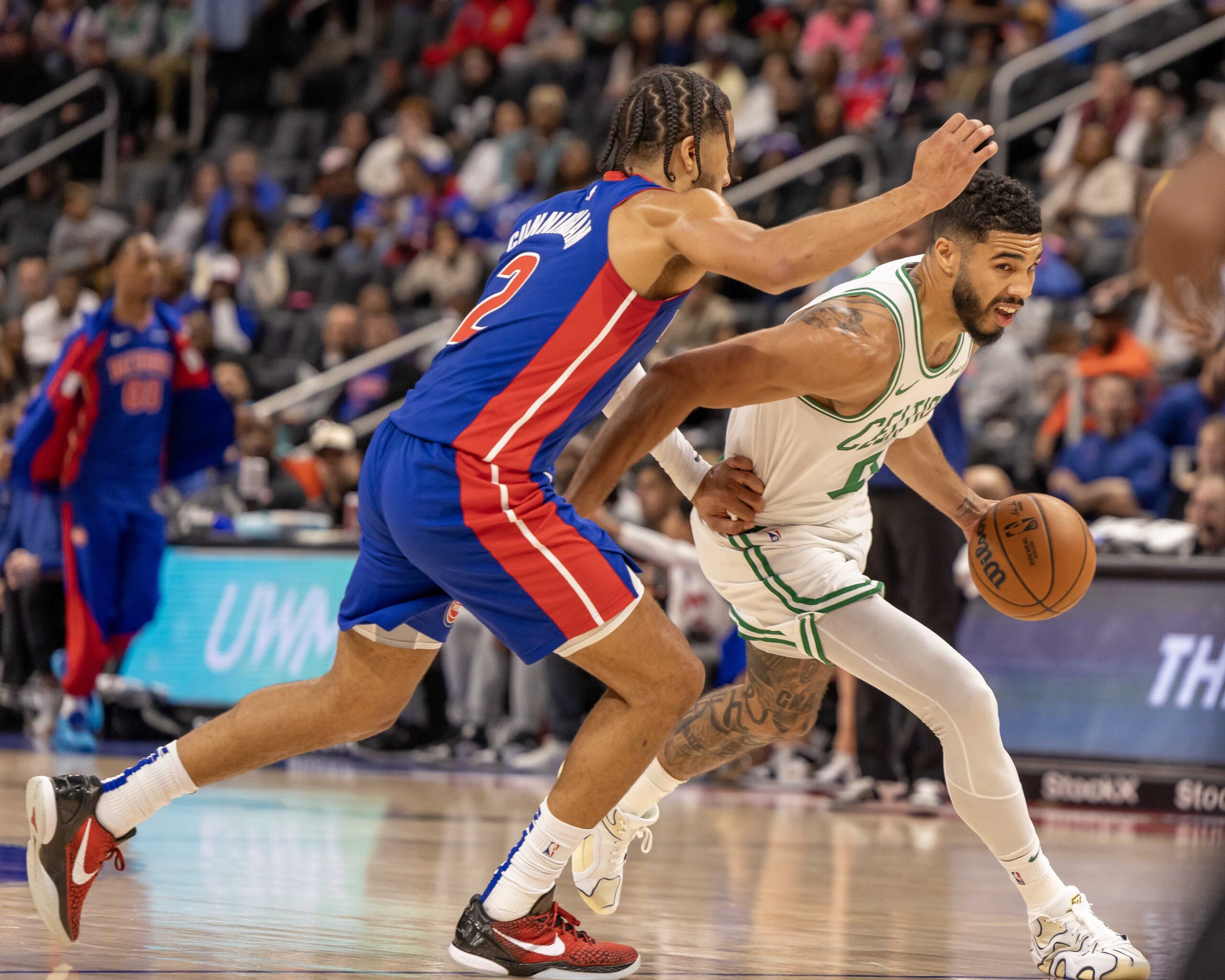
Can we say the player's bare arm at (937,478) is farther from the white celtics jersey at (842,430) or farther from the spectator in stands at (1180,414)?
the spectator in stands at (1180,414)

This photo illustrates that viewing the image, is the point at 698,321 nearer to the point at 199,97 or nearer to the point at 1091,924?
the point at 1091,924

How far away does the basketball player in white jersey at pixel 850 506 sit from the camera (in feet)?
12.7

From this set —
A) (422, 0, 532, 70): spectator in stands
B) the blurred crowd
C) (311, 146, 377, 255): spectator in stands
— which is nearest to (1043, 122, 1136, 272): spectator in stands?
the blurred crowd

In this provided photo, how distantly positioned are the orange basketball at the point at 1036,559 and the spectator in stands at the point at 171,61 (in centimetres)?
1537

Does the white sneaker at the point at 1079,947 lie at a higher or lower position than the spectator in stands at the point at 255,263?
lower

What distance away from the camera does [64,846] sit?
3.76 meters

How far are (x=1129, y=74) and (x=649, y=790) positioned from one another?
347 inches

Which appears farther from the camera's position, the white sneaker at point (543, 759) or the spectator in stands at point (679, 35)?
the spectator in stands at point (679, 35)

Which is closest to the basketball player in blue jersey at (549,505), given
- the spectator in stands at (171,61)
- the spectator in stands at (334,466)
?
the spectator in stands at (334,466)

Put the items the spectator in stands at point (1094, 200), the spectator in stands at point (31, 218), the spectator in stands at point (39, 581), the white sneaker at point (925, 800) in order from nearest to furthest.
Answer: the white sneaker at point (925, 800) < the spectator in stands at point (39, 581) < the spectator in stands at point (1094, 200) < the spectator in stands at point (31, 218)

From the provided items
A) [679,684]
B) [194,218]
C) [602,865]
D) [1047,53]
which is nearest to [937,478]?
[679,684]

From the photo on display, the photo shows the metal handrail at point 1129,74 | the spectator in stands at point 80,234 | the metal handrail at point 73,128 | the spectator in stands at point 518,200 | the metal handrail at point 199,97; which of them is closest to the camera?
the metal handrail at point 1129,74

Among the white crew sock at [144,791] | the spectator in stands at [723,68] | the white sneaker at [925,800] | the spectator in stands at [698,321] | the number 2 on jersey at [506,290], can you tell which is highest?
the spectator in stands at [723,68]

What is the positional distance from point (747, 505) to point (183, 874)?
79.1 inches
